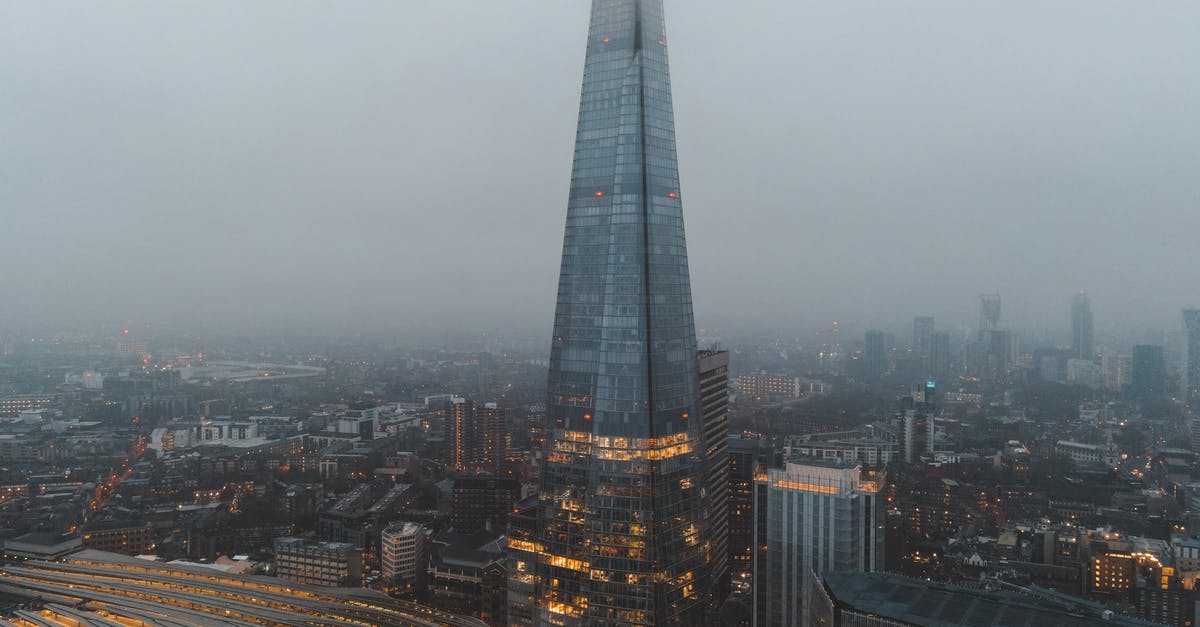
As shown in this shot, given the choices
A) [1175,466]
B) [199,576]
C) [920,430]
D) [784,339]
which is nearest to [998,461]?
[920,430]

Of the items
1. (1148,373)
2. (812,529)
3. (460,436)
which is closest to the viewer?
(812,529)

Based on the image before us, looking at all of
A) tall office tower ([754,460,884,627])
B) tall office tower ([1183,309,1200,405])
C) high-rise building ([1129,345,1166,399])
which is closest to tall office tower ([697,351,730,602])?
tall office tower ([754,460,884,627])

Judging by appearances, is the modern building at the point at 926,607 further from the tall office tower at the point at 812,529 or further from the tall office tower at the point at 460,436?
the tall office tower at the point at 460,436

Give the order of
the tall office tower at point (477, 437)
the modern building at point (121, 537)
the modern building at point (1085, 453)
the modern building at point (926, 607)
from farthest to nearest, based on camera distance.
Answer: the tall office tower at point (477, 437), the modern building at point (1085, 453), the modern building at point (121, 537), the modern building at point (926, 607)

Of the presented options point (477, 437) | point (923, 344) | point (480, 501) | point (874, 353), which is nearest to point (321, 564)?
point (480, 501)

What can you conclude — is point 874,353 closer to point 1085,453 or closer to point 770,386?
point 770,386

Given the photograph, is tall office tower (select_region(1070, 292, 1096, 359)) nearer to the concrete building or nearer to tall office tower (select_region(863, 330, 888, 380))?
tall office tower (select_region(863, 330, 888, 380))

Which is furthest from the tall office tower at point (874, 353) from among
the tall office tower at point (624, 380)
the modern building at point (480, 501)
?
the tall office tower at point (624, 380)
